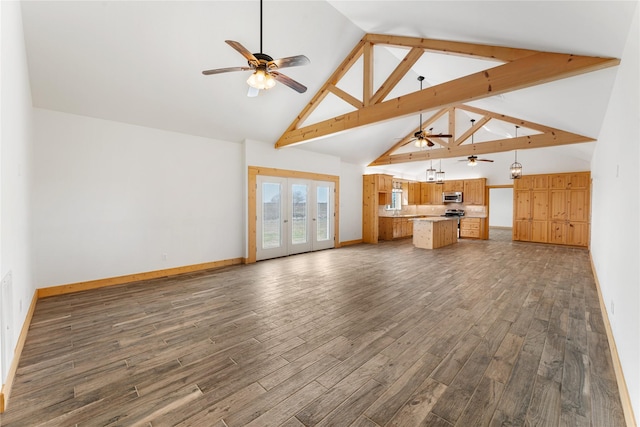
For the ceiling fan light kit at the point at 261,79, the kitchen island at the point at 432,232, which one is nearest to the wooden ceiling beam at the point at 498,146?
the kitchen island at the point at 432,232

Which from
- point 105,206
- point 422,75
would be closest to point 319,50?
point 422,75

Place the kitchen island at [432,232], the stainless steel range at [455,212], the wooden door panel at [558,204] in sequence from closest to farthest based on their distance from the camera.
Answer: the kitchen island at [432,232]
the wooden door panel at [558,204]
the stainless steel range at [455,212]

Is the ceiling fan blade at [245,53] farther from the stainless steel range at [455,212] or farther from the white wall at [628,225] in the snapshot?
the stainless steel range at [455,212]

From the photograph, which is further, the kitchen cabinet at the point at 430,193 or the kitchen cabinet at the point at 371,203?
the kitchen cabinet at the point at 430,193

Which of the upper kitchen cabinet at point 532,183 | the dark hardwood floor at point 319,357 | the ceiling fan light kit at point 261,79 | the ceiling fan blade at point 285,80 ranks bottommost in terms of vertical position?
the dark hardwood floor at point 319,357

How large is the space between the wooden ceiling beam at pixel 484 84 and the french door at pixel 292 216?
7.49 ft

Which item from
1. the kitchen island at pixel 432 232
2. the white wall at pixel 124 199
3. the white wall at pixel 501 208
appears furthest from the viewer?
the white wall at pixel 501 208

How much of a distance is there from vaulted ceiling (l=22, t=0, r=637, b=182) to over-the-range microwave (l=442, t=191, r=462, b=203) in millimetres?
5053

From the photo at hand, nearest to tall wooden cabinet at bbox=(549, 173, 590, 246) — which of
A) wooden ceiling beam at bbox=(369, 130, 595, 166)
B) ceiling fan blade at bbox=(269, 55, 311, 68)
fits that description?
wooden ceiling beam at bbox=(369, 130, 595, 166)

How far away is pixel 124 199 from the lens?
4723 mm

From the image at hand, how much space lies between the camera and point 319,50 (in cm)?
473

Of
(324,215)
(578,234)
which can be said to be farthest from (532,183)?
(324,215)

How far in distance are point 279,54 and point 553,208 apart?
1019 cm

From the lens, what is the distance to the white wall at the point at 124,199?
4.09m
